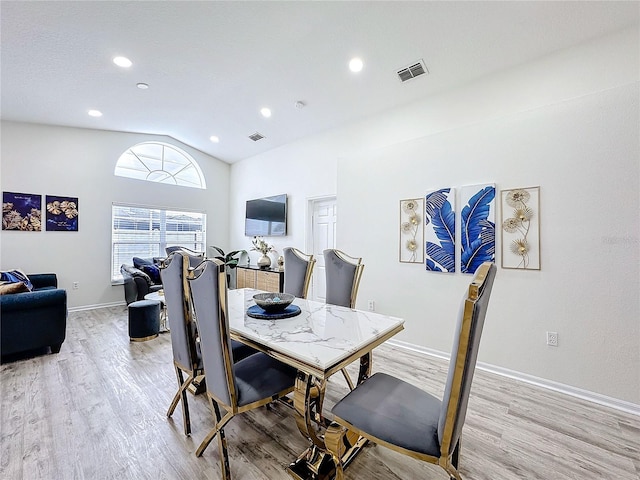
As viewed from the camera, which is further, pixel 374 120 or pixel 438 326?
pixel 374 120

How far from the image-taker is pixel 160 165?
5.77 meters

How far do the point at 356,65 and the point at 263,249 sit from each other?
11.4 ft

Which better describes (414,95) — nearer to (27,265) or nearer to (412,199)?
(412,199)

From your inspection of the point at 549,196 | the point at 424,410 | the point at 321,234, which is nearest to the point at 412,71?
the point at 549,196

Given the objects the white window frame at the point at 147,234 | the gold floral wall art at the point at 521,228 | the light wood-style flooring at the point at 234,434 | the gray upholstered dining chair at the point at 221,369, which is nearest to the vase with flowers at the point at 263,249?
the white window frame at the point at 147,234

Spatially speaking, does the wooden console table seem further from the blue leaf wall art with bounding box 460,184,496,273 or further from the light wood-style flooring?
the blue leaf wall art with bounding box 460,184,496,273

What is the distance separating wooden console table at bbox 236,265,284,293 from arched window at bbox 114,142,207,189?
2308mm

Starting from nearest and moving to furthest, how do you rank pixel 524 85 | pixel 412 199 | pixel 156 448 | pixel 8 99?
pixel 156 448
pixel 524 85
pixel 412 199
pixel 8 99

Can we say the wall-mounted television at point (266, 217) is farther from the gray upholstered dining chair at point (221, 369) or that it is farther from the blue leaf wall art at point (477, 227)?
the gray upholstered dining chair at point (221, 369)

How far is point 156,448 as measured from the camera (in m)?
1.67

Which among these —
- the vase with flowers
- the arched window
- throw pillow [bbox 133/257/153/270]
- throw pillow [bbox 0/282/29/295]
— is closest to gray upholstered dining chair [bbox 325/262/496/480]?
throw pillow [bbox 0/282/29/295]

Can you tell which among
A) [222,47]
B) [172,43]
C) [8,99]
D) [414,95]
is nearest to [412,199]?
[414,95]

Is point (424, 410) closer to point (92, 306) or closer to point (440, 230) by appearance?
point (440, 230)

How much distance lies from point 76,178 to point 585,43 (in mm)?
7085
